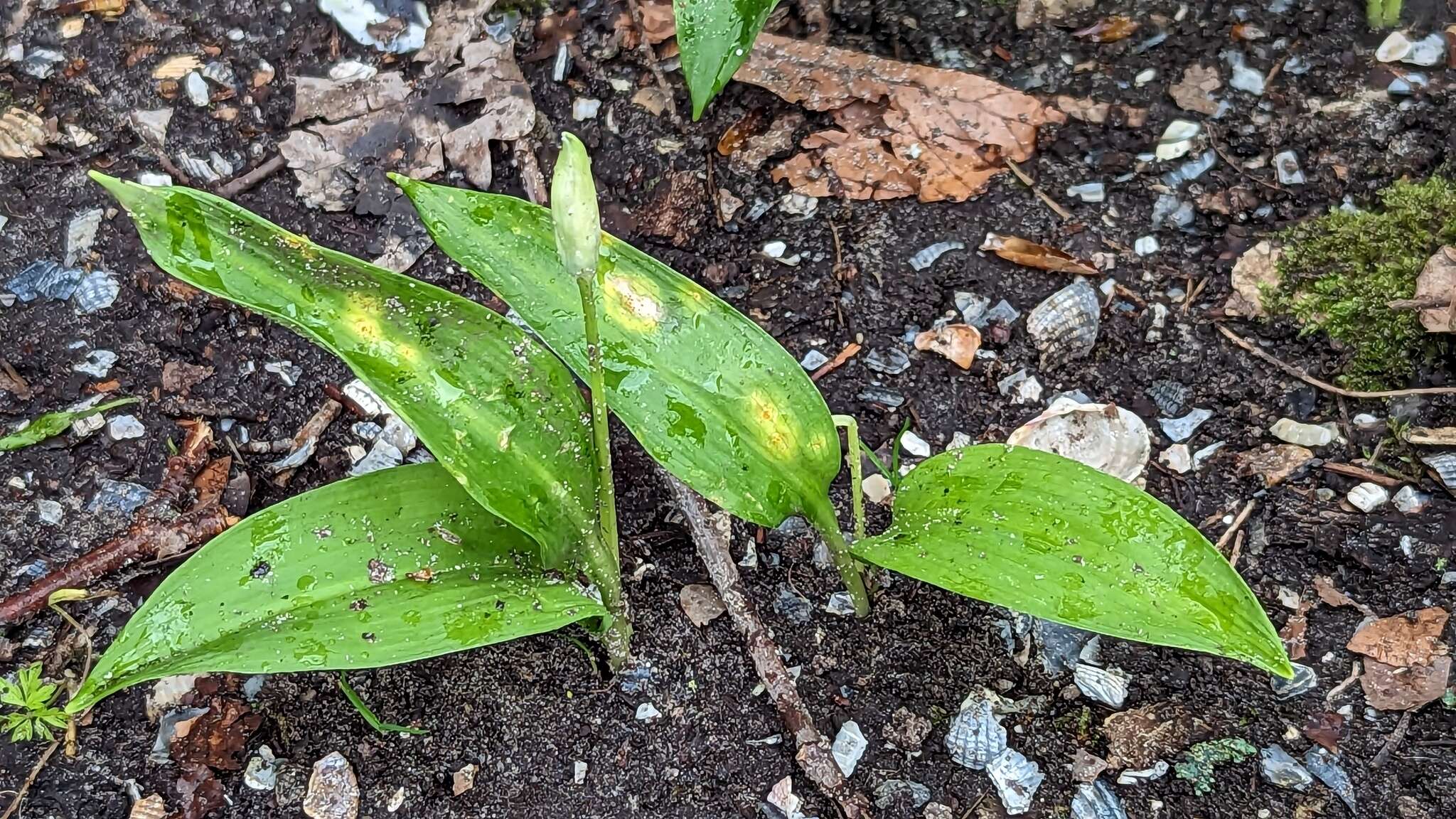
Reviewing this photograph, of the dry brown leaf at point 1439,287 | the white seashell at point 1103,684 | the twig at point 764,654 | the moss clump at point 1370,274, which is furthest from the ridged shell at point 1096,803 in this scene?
the dry brown leaf at point 1439,287

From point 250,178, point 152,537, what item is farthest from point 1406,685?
point 250,178

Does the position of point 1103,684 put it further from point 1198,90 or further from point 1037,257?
point 1198,90

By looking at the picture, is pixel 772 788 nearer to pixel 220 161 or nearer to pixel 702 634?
pixel 702 634

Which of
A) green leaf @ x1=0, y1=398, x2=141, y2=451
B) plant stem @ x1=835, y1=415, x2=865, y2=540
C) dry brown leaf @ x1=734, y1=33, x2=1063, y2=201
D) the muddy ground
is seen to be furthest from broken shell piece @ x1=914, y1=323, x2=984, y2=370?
green leaf @ x1=0, y1=398, x2=141, y2=451

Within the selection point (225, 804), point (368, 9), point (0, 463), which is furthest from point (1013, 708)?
point (368, 9)

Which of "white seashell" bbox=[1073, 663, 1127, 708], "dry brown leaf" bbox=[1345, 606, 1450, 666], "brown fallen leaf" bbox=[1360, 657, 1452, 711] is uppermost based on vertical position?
"dry brown leaf" bbox=[1345, 606, 1450, 666]

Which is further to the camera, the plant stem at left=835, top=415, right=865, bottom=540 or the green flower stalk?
the plant stem at left=835, top=415, right=865, bottom=540

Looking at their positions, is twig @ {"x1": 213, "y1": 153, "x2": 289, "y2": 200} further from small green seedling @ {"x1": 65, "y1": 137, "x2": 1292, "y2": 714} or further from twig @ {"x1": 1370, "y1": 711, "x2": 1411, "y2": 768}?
twig @ {"x1": 1370, "y1": 711, "x2": 1411, "y2": 768}
